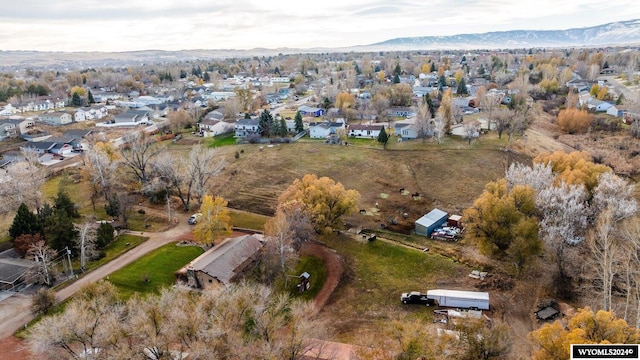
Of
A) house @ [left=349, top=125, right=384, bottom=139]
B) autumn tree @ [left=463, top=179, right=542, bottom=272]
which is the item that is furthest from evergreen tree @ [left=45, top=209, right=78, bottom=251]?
house @ [left=349, top=125, right=384, bottom=139]

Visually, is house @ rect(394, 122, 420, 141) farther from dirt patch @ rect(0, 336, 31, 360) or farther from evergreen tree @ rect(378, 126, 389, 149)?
dirt patch @ rect(0, 336, 31, 360)

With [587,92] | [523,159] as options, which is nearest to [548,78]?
[587,92]

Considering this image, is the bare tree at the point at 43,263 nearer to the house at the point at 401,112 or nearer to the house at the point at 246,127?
the house at the point at 246,127

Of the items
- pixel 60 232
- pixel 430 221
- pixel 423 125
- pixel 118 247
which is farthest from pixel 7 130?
pixel 430 221

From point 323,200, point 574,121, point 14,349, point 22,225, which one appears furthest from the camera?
point 574,121

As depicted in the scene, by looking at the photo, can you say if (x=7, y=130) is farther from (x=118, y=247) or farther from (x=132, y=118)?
Result: (x=118, y=247)

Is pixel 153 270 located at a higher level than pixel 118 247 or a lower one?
lower

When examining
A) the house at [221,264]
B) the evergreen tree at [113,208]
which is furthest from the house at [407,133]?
the evergreen tree at [113,208]
